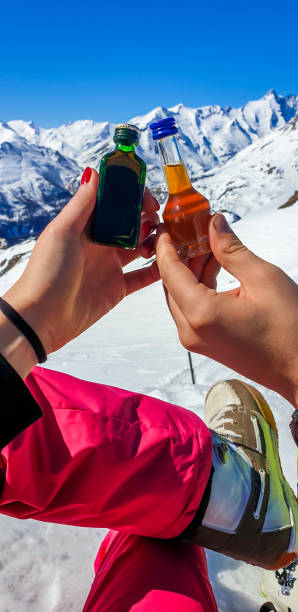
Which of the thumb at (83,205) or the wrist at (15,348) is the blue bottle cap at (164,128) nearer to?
the thumb at (83,205)

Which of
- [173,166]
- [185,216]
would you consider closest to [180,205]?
[185,216]

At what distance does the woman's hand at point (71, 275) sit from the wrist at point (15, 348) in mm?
80

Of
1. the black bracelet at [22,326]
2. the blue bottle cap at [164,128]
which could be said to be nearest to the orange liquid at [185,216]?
the blue bottle cap at [164,128]

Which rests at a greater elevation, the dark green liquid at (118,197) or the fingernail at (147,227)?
the dark green liquid at (118,197)

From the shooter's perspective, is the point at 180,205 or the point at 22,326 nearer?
the point at 22,326

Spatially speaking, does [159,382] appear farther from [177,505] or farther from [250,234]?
[250,234]

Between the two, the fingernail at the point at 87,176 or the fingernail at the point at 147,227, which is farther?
the fingernail at the point at 147,227

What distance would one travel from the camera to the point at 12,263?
60.2 metres

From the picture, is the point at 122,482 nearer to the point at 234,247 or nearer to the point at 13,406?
the point at 13,406

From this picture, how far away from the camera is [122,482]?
1688mm

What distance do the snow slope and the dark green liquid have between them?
1.63 metres

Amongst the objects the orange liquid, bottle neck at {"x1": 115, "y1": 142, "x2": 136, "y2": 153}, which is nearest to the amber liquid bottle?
the orange liquid

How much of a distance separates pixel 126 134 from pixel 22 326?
922 millimetres

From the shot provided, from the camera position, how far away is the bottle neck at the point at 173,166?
187 cm
